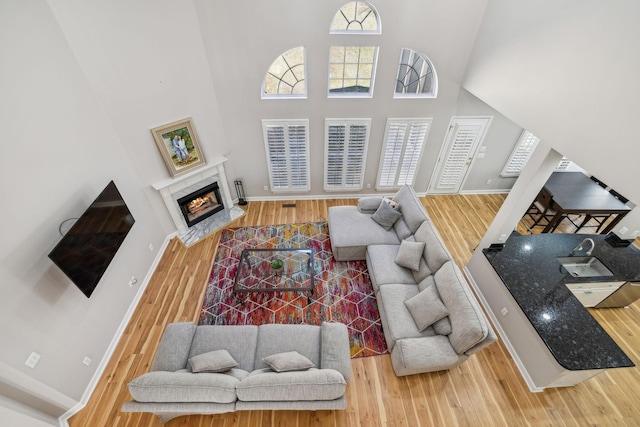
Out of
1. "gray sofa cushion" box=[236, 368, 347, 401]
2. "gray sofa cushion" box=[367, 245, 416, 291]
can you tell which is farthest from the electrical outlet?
"gray sofa cushion" box=[367, 245, 416, 291]

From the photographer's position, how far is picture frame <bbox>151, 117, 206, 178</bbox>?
14.0 ft

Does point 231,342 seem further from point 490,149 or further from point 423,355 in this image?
point 490,149

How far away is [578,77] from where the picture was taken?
8.67 feet

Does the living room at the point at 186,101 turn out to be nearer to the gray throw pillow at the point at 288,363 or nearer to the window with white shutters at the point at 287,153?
the window with white shutters at the point at 287,153

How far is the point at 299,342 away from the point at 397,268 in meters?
1.84

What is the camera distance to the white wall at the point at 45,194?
2473mm

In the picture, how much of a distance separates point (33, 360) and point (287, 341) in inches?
98.0

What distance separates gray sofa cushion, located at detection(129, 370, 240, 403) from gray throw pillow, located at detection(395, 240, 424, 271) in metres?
2.74

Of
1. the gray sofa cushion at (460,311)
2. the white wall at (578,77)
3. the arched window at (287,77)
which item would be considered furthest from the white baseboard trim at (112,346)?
the white wall at (578,77)

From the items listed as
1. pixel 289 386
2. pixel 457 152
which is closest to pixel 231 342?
pixel 289 386

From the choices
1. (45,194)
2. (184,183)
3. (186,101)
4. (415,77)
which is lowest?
(184,183)

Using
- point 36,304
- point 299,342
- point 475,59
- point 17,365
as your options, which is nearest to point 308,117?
point 475,59

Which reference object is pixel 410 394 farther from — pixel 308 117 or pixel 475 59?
pixel 475 59

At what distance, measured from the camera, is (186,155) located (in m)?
4.68
